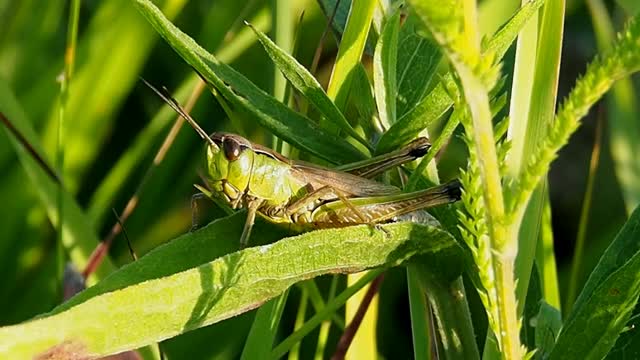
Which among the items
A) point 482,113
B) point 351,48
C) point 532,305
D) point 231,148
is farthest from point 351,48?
point 482,113

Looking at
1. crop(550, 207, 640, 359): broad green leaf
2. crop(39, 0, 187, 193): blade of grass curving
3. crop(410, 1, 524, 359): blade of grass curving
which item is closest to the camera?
crop(410, 1, 524, 359): blade of grass curving

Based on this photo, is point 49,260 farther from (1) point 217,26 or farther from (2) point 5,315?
(1) point 217,26

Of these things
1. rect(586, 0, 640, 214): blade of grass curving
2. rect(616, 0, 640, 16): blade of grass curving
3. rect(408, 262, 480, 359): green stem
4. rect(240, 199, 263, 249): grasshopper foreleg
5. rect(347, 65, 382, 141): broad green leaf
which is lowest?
rect(586, 0, 640, 214): blade of grass curving

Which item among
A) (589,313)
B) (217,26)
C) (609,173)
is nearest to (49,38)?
(217,26)

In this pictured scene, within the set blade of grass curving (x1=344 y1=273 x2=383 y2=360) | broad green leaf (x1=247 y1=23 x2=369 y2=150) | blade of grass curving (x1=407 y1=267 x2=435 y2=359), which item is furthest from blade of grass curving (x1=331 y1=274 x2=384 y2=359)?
broad green leaf (x1=247 y1=23 x2=369 y2=150)

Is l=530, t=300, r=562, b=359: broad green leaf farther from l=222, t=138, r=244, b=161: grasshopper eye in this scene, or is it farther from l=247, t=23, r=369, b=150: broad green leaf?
l=222, t=138, r=244, b=161: grasshopper eye

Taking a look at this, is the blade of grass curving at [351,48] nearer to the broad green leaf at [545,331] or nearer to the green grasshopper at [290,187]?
the green grasshopper at [290,187]

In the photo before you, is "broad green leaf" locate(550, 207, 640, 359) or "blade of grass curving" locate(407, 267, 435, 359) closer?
"broad green leaf" locate(550, 207, 640, 359)
